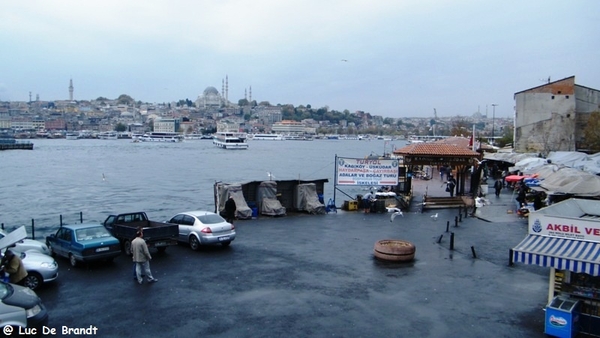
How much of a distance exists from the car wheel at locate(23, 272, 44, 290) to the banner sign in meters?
18.9

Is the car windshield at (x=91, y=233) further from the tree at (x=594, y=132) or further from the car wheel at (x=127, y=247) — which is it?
the tree at (x=594, y=132)

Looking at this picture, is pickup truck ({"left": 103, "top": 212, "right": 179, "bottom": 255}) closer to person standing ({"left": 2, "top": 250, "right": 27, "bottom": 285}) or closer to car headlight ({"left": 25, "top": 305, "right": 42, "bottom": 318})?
person standing ({"left": 2, "top": 250, "right": 27, "bottom": 285})

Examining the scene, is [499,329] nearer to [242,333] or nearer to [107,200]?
[242,333]

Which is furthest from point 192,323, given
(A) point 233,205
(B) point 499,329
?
(A) point 233,205

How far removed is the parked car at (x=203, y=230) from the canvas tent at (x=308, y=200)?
29.6ft

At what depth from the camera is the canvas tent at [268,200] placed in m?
24.9

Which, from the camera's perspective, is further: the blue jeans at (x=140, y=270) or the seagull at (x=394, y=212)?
the seagull at (x=394, y=212)

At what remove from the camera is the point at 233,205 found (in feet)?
74.4

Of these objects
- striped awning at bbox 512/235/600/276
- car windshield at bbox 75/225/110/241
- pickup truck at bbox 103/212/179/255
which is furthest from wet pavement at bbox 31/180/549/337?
striped awning at bbox 512/235/600/276

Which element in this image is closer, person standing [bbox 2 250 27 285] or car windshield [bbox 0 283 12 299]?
car windshield [bbox 0 283 12 299]

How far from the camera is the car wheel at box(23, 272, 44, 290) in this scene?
1218 centimetres

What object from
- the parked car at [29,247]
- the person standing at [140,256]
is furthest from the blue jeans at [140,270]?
the parked car at [29,247]

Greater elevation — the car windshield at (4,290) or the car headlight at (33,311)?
the car windshield at (4,290)

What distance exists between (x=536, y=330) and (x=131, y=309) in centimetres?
872
